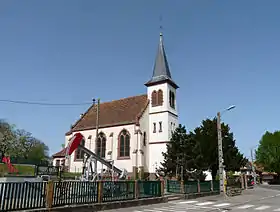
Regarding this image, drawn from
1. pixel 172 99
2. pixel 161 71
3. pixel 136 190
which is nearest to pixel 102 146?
pixel 172 99

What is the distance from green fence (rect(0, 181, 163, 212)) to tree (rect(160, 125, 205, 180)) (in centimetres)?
913

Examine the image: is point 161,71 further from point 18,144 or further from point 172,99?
point 18,144

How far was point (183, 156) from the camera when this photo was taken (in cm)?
2781

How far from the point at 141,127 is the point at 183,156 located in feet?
40.5

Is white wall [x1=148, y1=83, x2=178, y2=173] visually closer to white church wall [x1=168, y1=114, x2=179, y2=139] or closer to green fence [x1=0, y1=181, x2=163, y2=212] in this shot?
white church wall [x1=168, y1=114, x2=179, y2=139]

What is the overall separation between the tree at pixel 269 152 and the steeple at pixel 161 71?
113ft

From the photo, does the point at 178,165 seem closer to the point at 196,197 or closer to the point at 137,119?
the point at 196,197

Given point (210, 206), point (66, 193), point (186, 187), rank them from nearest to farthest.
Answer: point (66, 193) < point (210, 206) < point (186, 187)

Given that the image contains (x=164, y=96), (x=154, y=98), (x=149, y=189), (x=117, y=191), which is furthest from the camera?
(x=154, y=98)

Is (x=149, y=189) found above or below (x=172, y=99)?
below

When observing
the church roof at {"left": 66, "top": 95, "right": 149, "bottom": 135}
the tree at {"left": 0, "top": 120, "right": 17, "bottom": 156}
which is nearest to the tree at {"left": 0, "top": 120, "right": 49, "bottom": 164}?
the tree at {"left": 0, "top": 120, "right": 17, "bottom": 156}

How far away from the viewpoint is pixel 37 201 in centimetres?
1230

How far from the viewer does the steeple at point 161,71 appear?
41.2m

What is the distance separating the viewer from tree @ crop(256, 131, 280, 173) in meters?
62.3
